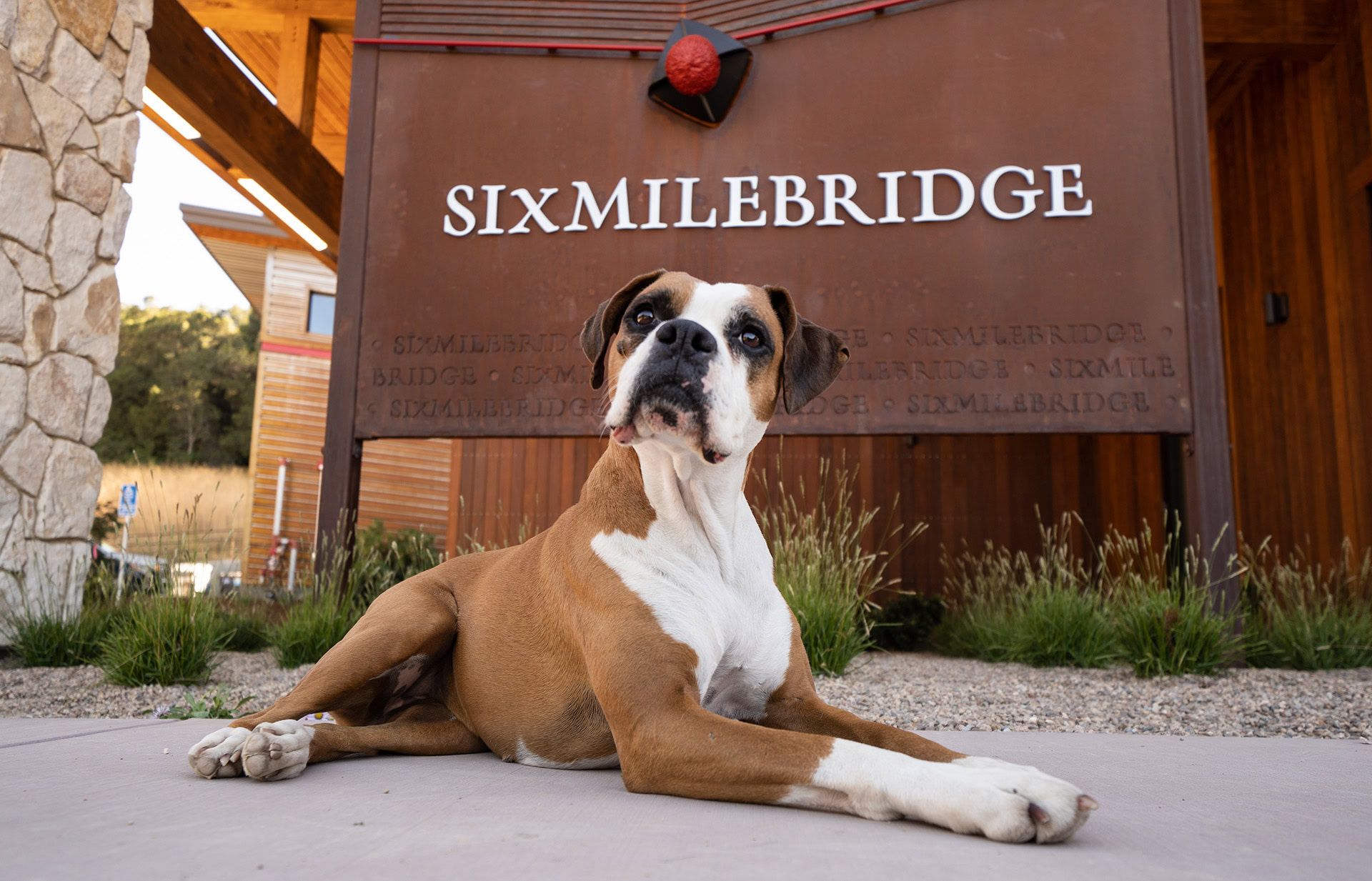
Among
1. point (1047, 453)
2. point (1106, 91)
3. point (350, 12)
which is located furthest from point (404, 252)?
point (1047, 453)

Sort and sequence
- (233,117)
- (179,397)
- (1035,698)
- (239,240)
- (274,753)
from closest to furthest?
(274,753) < (1035,698) < (233,117) < (239,240) < (179,397)

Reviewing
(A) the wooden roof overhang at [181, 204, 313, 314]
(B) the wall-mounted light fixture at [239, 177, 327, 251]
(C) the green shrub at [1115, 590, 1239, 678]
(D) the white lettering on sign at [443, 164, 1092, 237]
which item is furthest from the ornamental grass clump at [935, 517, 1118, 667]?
(A) the wooden roof overhang at [181, 204, 313, 314]

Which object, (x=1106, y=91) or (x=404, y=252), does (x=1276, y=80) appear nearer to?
(x=1106, y=91)

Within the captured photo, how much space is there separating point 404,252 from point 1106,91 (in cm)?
452

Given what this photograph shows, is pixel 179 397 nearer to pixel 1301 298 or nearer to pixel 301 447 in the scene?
pixel 301 447

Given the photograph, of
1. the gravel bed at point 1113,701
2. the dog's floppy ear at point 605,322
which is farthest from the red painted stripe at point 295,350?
the dog's floppy ear at point 605,322

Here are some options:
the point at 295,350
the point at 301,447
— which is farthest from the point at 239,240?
the point at 301,447

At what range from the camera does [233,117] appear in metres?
7.34

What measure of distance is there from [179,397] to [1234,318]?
92.0ft

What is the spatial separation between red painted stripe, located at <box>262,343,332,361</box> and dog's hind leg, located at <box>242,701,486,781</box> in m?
14.3

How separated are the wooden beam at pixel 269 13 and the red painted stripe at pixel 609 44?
274 centimetres

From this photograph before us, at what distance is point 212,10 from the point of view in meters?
8.72

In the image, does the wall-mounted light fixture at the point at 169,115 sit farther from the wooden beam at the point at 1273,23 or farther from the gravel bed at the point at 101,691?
the wooden beam at the point at 1273,23

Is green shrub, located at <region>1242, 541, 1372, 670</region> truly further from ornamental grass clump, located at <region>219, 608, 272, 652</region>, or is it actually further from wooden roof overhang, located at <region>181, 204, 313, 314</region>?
wooden roof overhang, located at <region>181, 204, 313, 314</region>
